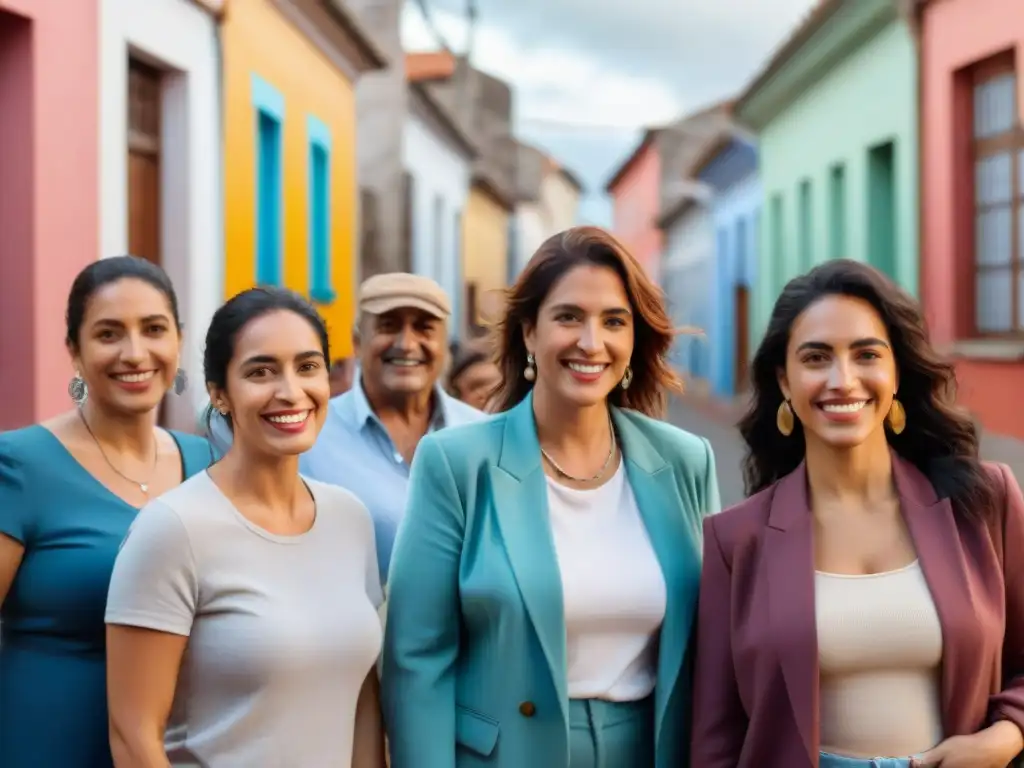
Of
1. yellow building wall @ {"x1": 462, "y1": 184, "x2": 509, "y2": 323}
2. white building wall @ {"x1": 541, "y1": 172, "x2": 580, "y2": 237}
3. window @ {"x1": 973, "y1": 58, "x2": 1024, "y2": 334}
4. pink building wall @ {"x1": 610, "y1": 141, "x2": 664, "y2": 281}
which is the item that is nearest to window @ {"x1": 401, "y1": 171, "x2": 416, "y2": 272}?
yellow building wall @ {"x1": 462, "y1": 184, "x2": 509, "y2": 323}

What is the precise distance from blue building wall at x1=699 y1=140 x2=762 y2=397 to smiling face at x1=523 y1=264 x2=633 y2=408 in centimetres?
2151

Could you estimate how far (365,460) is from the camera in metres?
4.54

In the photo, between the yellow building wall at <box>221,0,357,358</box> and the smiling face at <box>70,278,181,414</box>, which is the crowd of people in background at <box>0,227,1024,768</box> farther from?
the yellow building wall at <box>221,0,357,358</box>

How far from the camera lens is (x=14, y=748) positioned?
3205 millimetres

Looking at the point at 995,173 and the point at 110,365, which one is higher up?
the point at 995,173

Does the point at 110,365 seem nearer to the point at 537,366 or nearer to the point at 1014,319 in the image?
the point at 537,366

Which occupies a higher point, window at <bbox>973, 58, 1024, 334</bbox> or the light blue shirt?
window at <bbox>973, 58, 1024, 334</bbox>

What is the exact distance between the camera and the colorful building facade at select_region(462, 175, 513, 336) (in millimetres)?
30641

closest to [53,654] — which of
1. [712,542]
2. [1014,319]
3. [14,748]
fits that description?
[14,748]

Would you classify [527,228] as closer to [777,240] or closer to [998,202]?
[777,240]

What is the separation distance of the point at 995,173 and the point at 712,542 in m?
9.46

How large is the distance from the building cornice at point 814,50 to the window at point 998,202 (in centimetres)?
184

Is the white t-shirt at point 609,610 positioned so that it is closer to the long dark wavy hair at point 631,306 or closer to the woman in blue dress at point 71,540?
the long dark wavy hair at point 631,306

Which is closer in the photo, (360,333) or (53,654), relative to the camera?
(53,654)
